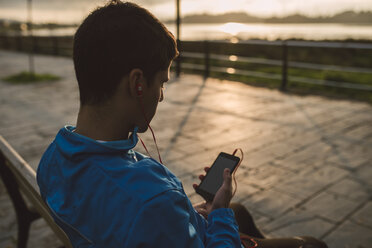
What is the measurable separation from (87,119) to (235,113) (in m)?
5.30

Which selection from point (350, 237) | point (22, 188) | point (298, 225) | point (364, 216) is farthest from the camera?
point (364, 216)

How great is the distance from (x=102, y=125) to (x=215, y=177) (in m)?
0.63

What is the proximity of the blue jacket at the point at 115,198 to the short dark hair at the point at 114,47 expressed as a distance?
0.53 ft

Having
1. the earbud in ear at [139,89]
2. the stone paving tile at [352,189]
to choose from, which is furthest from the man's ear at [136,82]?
the stone paving tile at [352,189]

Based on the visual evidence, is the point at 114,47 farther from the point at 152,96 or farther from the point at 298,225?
the point at 298,225

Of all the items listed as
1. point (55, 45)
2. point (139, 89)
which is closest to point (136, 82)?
point (139, 89)

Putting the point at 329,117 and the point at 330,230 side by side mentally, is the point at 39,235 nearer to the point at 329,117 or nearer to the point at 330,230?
the point at 330,230

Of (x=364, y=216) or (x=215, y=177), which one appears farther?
(x=364, y=216)

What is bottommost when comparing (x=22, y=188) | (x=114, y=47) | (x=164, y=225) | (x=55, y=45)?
(x=22, y=188)

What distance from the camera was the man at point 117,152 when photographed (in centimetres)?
90

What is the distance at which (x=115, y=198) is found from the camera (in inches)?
35.9

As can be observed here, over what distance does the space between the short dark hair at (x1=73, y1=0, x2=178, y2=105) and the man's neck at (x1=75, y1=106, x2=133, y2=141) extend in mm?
32

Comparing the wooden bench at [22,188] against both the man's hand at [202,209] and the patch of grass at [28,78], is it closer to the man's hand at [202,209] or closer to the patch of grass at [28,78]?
the man's hand at [202,209]

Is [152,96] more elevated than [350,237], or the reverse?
[152,96]
